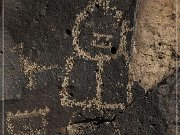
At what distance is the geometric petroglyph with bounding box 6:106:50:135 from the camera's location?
2453 millimetres

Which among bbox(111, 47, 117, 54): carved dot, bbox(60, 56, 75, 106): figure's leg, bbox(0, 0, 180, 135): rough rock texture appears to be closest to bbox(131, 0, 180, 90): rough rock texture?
bbox(0, 0, 180, 135): rough rock texture

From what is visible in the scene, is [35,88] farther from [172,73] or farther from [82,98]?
[172,73]

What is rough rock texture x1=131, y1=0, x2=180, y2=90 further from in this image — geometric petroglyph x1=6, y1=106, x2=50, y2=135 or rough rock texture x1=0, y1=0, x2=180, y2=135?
geometric petroglyph x1=6, y1=106, x2=50, y2=135

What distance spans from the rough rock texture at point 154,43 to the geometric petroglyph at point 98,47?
0.24 ft

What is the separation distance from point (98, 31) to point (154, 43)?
0.33m

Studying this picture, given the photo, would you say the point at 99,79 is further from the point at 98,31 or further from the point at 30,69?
the point at 30,69

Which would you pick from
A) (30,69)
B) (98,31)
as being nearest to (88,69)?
(98,31)

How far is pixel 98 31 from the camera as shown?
8.19 feet

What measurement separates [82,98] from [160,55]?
494 mm

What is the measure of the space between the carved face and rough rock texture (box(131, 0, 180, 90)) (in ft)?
0.39

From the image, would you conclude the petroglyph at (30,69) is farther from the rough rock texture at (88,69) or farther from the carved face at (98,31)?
the carved face at (98,31)

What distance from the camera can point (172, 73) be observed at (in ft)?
8.50

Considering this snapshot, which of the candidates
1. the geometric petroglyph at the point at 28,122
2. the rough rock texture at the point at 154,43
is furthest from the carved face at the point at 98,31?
the geometric petroglyph at the point at 28,122

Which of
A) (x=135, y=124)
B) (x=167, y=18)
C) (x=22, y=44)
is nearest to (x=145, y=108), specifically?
(x=135, y=124)
